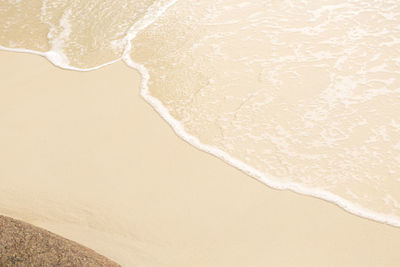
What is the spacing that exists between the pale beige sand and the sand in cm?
48

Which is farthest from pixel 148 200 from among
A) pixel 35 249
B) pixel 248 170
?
pixel 35 249

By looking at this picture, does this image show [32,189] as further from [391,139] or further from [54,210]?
[391,139]

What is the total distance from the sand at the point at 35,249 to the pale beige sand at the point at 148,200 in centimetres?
48

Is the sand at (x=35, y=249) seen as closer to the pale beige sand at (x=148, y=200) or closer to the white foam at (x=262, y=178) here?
the pale beige sand at (x=148, y=200)

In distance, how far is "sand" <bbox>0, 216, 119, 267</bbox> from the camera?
2.46 m

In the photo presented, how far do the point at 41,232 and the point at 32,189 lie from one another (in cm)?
104

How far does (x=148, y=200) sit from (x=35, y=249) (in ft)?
3.80

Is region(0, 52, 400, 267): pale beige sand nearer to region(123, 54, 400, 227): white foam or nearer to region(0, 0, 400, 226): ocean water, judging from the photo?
region(123, 54, 400, 227): white foam

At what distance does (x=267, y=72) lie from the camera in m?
4.98

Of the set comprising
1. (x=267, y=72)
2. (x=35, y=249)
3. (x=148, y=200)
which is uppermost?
(x=35, y=249)

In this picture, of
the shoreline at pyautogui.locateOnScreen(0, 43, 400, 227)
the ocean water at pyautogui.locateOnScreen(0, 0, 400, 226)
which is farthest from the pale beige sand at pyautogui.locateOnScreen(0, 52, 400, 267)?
the ocean water at pyautogui.locateOnScreen(0, 0, 400, 226)

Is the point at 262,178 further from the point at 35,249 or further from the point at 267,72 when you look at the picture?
the point at 35,249

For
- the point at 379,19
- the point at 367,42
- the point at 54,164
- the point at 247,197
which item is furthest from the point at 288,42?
the point at 54,164

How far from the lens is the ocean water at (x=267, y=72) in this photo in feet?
12.7
